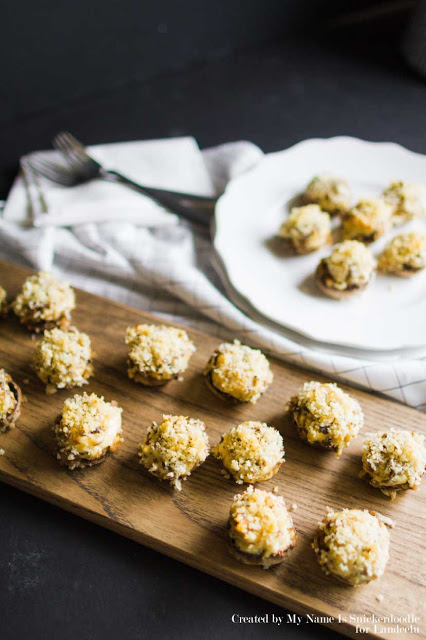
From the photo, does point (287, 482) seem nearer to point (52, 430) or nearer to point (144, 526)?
point (144, 526)

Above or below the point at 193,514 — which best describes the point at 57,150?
above

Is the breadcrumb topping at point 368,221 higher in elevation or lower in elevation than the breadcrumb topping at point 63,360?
higher

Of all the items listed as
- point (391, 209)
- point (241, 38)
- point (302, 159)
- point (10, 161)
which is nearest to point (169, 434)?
point (391, 209)

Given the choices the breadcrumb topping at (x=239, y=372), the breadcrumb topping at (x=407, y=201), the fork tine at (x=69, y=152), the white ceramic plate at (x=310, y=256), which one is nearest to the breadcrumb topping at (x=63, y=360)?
the breadcrumb topping at (x=239, y=372)

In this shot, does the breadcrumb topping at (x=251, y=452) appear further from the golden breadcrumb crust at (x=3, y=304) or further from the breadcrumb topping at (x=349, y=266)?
the golden breadcrumb crust at (x=3, y=304)

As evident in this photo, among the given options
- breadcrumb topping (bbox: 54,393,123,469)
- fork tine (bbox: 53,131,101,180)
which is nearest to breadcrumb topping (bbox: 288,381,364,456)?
breadcrumb topping (bbox: 54,393,123,469)

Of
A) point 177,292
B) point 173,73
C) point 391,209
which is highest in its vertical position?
point 173,73
